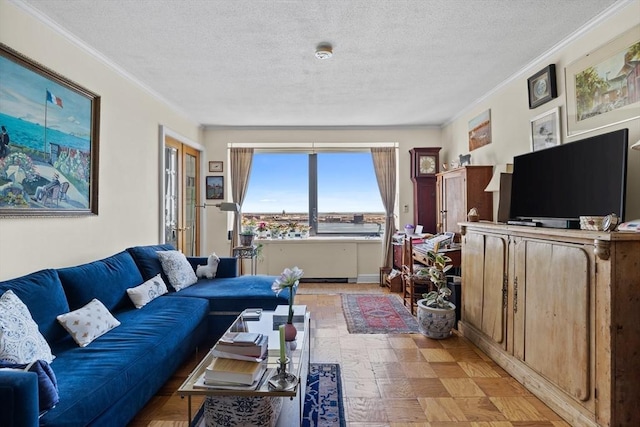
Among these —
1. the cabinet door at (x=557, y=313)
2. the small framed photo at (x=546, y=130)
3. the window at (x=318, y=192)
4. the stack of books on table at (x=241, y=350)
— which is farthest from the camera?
the window at (x=318, y=192)

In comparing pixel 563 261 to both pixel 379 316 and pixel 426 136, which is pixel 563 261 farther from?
pixel 426 136

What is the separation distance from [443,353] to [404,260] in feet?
5.68

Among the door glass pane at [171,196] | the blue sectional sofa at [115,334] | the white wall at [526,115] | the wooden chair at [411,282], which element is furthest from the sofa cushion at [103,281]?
the white wall at [526,115]

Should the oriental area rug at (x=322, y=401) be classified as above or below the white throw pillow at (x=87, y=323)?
below

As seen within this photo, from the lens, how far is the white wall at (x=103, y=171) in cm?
223

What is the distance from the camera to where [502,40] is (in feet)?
9.05

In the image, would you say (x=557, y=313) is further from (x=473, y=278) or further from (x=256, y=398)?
(x=256, y=398)

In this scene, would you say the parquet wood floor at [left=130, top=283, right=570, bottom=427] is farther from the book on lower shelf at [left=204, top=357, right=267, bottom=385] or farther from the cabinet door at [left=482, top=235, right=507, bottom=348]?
the book on lower shelf at [left=204, top=357, right=267, bottom=385]

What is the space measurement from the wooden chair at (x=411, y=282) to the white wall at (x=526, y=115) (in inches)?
56.8

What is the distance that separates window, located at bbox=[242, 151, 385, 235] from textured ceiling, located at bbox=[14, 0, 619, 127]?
1712 mm

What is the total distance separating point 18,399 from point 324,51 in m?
2.80

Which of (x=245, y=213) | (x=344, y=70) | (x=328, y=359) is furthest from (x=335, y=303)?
(x=344, y=70)

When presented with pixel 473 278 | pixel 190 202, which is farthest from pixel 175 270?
pixel 473 278

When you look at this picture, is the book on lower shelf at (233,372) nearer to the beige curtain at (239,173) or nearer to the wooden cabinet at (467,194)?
the wooden cabinet at (467,194)
